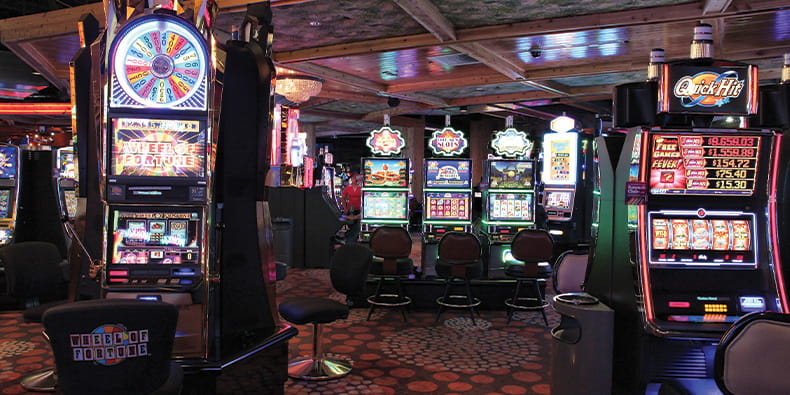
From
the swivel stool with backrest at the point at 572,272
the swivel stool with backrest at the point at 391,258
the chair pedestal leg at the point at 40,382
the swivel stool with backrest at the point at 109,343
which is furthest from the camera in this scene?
the swivel stool with backrest at the point at 391,258

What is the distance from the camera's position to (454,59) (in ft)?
24.6

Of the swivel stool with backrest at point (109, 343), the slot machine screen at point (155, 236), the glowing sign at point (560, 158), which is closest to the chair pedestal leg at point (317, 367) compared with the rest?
the slot machine screen at point (155, 236)

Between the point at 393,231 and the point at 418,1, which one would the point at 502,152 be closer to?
the point at 393,231

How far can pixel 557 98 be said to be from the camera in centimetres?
1113

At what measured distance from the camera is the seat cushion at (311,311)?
3.90 meters

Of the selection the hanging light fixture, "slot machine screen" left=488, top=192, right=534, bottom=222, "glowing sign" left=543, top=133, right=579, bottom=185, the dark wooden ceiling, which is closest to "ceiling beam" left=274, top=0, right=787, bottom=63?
the dark wooden ceiling

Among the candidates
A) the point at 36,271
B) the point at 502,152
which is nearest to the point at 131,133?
the point at 36,271

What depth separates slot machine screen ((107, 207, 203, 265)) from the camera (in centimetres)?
303

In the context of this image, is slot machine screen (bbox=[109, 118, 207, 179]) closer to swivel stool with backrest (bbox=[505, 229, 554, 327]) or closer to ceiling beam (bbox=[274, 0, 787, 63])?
ceiling beam (bbox=[274, 0, 787, 63])

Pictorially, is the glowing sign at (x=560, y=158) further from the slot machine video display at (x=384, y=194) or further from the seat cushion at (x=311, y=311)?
the seat cushion at (x=311, y=311)

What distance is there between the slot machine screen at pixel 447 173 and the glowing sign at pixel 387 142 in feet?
2.26

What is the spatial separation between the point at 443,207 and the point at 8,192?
16.6 feet

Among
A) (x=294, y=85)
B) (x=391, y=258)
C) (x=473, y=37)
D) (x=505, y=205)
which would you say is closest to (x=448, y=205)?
(x=505, y=205)

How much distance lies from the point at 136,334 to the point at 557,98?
1019 cm
